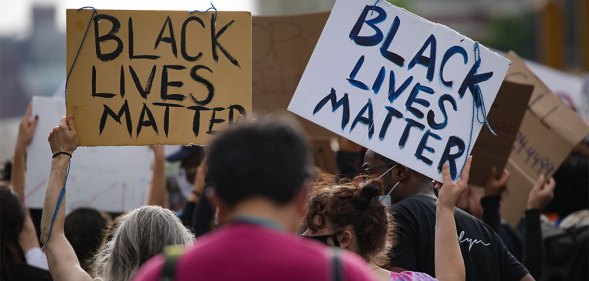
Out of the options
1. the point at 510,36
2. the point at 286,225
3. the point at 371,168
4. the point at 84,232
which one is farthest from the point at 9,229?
the point at 510,36

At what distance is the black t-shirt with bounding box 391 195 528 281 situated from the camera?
4.30 m

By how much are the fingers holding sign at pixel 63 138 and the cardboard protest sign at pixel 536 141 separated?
3186 millimetres

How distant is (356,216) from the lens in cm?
378

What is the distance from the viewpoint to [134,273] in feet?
11.7

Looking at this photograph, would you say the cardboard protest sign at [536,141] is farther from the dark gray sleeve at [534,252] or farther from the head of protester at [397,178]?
the head of protester at [397,178]

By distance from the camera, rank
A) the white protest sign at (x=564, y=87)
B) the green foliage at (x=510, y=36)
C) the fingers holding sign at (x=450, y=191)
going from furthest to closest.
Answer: the green foliage at (x=510, y=36) → the white protest sign at (x=564, y=87) → the fingers holding sign at (x=450, y=191)

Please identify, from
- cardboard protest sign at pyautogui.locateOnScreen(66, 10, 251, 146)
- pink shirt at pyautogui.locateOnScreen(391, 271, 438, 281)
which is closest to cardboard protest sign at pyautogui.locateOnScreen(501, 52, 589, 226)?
cardboard protest sign at pyautogui.locateOnScreen(66, 10, 251, 146)

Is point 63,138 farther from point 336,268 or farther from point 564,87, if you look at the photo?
point 564,87

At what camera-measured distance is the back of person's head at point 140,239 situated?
143 inches

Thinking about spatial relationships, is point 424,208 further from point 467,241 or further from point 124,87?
point 124,87

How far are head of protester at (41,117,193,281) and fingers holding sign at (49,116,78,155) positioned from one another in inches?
2.3

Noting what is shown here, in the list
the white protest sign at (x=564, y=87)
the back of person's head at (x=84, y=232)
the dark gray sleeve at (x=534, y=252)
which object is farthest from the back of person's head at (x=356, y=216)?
the white protest sign at (x=564, y=87)

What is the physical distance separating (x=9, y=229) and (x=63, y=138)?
4.41ft

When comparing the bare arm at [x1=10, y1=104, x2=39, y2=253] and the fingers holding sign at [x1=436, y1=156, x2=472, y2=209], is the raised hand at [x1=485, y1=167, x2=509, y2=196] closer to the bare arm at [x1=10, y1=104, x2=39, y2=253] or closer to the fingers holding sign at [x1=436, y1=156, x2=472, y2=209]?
the fingers holding sign at [x1=436, y1=156, x2=472, y2=209]
